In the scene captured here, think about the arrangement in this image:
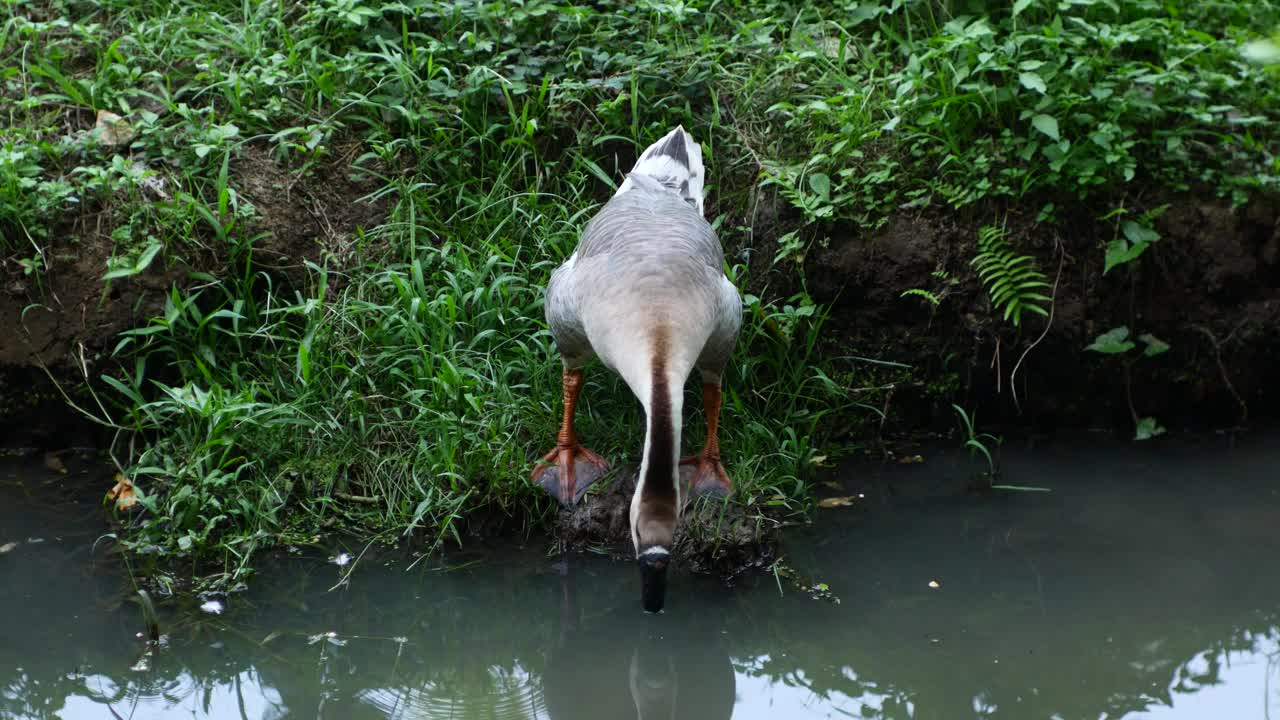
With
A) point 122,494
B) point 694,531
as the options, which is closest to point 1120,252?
point 694,531

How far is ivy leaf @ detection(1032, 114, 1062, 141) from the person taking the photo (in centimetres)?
471

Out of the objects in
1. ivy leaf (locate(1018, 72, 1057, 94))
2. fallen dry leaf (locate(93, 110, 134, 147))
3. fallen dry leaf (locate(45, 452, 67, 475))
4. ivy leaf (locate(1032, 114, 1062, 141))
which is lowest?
fallen dry leaf (locate(45, 452, 67, 475))

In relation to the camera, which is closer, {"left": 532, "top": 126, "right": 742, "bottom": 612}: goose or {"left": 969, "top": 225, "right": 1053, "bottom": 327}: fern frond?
{"left": 532, "top": 126, "right": 742, "bottom": 612}: goose

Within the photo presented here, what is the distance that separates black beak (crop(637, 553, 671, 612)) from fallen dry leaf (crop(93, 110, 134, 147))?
3.56m

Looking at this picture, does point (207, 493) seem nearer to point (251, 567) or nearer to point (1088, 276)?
point (251, 567)

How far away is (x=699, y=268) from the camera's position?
409 cm

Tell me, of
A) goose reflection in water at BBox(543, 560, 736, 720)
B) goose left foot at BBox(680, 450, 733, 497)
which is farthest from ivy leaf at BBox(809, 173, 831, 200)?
goose reflection in water at BBox(543, 560, 736, 720)

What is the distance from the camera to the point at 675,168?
5000mm

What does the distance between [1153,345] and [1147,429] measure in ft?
1.37

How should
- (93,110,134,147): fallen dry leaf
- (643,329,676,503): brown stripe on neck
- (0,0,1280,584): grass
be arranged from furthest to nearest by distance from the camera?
(93,110,134,147): fallen dry leaf < (0,0,1280,584): grass < (643,329,676,503): brown stripe on neck

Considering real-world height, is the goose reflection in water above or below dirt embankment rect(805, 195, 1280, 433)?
below

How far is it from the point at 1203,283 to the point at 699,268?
2.55 metres

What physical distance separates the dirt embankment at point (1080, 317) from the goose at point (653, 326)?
0.91 meters

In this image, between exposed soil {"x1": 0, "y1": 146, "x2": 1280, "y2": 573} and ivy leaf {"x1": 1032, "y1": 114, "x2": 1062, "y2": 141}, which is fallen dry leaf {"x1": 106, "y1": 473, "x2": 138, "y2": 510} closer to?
exposed soil {"x1": 0, "y1": 146, "x2": 1280, "y2": 573}
